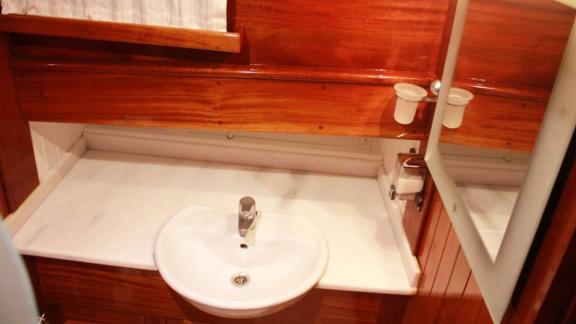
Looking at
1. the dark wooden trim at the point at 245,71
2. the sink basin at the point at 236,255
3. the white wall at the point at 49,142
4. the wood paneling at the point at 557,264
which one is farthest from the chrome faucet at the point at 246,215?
the wood paneling at the point at 557,264

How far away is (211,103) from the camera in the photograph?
136 cm

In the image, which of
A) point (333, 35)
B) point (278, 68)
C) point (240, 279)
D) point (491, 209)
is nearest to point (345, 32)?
point (333, 35)

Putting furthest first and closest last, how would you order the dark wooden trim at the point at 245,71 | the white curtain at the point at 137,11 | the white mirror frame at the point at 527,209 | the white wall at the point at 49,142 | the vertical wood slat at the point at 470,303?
the white wall at the point at 49,142 → the dark wooden trim at the point at 245,71 → the white curtain at the point at 137,11 → the vertical wood slat at the point at 470,303 → the white mirror frame at the point at 527,209

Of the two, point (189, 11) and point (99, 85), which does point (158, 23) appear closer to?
point (189, 11)

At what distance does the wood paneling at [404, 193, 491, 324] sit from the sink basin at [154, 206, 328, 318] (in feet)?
0.89

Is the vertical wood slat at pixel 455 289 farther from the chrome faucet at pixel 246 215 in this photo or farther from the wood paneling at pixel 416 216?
the chrome faucet at pixel 246 215

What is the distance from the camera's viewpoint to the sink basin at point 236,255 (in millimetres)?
1325

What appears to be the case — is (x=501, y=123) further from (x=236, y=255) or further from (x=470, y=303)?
(x=236, y=255)

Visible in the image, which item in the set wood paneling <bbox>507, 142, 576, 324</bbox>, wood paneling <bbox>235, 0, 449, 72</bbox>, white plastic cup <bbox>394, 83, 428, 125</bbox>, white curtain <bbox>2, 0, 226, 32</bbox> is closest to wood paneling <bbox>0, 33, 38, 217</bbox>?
white curtain <bbox>2, 0, 226, 32</bbox>

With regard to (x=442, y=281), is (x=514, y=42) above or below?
above

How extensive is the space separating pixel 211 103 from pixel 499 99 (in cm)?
79

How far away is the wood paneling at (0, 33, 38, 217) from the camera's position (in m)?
1.31

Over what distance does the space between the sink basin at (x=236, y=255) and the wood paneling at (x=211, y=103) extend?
29 centimetres

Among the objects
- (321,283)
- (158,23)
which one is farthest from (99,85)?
(321,283)
